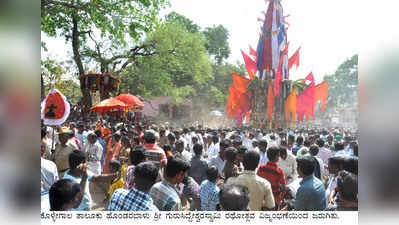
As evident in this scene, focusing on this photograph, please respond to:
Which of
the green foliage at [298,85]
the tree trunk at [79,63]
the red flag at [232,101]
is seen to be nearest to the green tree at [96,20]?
the tree trunk at [79,63]

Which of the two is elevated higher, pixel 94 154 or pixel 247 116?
pixel 247 116

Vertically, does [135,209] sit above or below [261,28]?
below

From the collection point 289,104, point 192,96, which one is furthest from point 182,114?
Answer: point 289,104

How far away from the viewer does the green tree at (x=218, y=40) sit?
7.91 m

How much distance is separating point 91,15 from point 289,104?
30.6 feet

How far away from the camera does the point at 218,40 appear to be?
353 inches

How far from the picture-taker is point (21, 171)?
9.16ft

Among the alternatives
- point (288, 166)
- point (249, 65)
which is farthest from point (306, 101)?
point (288, 166)

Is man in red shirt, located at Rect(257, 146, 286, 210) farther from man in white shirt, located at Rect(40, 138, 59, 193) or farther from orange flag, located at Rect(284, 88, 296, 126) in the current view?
orange flag, located at Rect(284, 88, 296, 126)

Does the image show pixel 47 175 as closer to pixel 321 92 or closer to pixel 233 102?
pixel 321 92

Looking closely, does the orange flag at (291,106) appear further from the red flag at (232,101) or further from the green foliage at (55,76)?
the green foliage at (55,76)

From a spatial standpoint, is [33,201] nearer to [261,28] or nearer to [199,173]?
[199,173]

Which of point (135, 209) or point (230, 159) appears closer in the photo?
point (135, 209)

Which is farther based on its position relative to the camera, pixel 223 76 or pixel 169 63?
pixel 223 76
